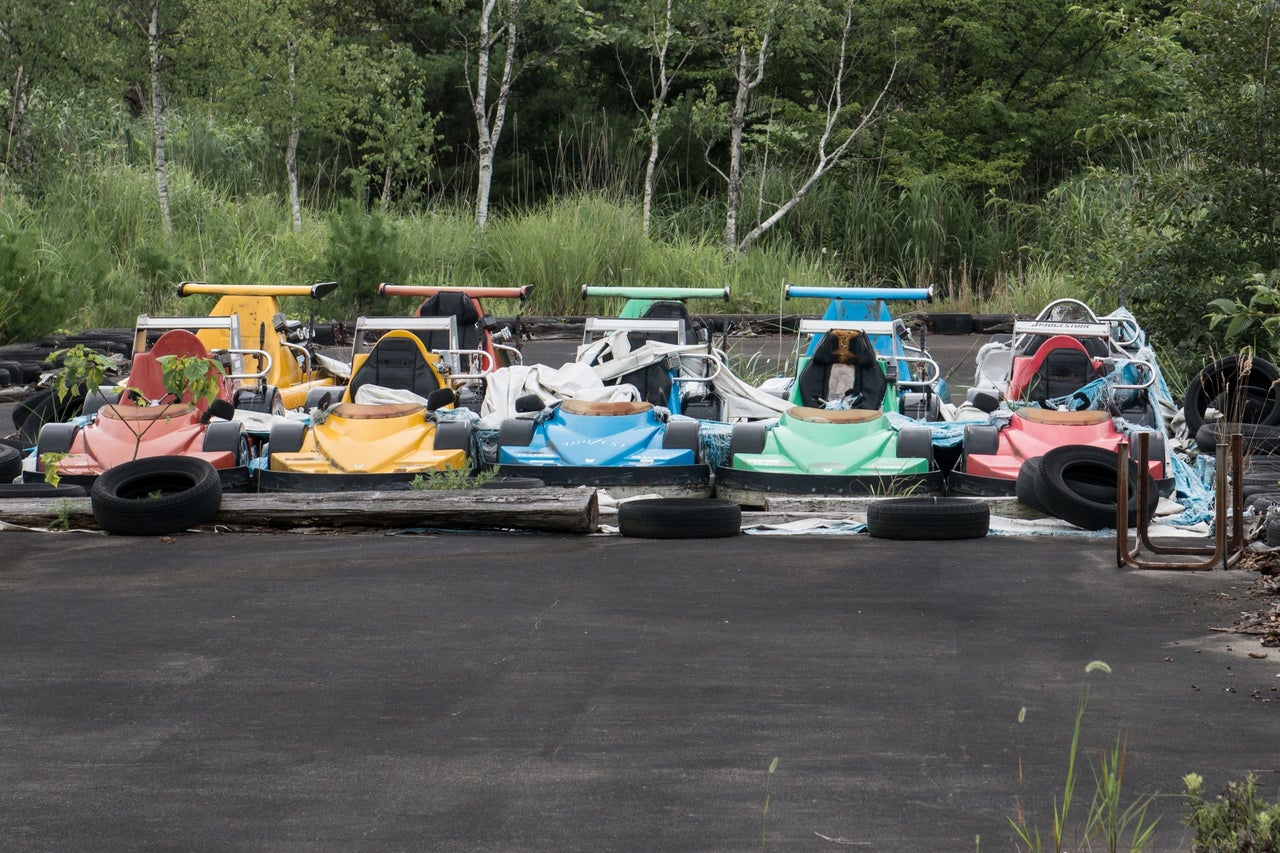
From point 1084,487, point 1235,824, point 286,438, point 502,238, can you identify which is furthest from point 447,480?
point 502,238

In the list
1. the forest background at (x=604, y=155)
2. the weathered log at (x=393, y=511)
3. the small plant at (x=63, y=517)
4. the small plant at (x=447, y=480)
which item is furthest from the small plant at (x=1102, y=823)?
the forest background at (x=604, y=155)

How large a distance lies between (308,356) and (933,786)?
8974 mm

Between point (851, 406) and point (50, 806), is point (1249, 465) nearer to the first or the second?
point (851, 406)

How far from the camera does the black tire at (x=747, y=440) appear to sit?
360 inches

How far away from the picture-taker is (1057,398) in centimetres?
1026

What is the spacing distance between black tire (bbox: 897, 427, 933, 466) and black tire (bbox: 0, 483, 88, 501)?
4.43 meters

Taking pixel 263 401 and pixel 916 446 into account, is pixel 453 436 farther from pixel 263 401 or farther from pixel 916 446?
pixel 916 446

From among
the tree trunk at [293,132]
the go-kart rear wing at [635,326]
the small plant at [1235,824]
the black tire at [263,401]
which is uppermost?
the tree trunk at [293,132]

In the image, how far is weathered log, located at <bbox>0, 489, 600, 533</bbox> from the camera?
7.82 metres

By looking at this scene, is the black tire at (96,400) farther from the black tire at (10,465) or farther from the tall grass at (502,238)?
the tall grass at (502,238)

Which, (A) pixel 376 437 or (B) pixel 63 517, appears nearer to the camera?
(B) pixel 63 517

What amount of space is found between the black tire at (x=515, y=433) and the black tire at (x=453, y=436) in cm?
20

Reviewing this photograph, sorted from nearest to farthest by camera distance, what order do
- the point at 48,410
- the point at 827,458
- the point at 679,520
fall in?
the point at 679,520, the point at 827,458, the point at 48,410

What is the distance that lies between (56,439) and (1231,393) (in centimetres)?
749
